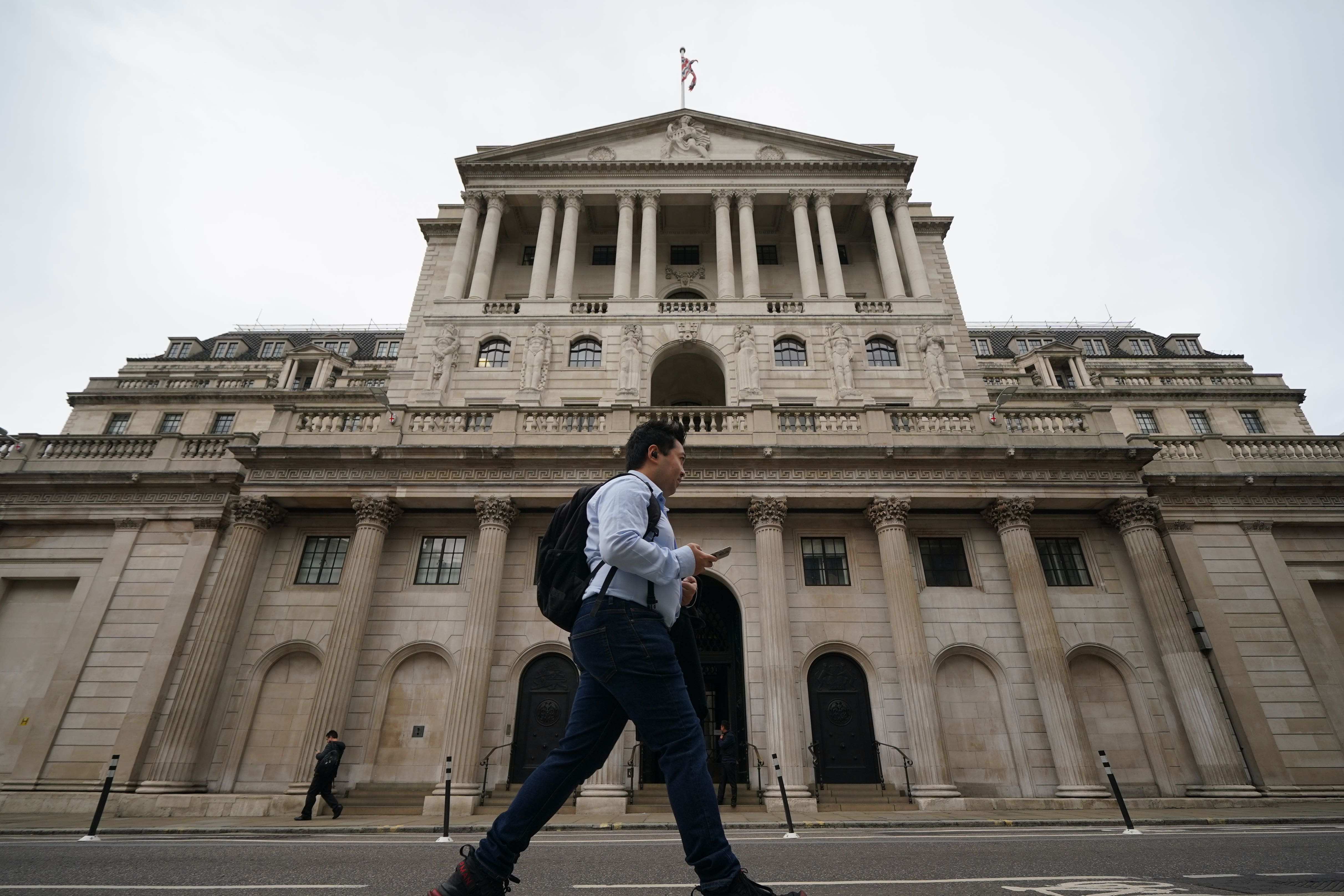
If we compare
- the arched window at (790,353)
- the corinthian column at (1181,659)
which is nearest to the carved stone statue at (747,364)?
the arched window at (790,353)

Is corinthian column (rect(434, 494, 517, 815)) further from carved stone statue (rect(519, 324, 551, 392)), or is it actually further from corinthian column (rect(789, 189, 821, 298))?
corinthian column (rect(789, 189, 821, 298))

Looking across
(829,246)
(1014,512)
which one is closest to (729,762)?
(1014,512)

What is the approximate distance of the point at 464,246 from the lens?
26422 mm

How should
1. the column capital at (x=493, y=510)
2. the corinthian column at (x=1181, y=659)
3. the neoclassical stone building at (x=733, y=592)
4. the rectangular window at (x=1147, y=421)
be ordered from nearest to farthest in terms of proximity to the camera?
1. the corinthian column at (x=1181, y=659)
2. the neoclassical stone building at (x=733, y=592)
3. the column capital at (x=493, y=510)
4. the rectangular window at (x=1147, y=421)

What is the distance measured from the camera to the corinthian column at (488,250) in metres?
25.6

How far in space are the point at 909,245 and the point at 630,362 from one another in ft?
42.6

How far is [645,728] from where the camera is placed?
10.2 feet

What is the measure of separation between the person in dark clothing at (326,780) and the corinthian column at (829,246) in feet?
71.5

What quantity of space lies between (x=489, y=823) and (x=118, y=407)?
132ft

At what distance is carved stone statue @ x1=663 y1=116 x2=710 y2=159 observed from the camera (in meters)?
29.1

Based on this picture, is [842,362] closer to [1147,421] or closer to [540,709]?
[540,709]

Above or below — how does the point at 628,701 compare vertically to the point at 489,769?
below

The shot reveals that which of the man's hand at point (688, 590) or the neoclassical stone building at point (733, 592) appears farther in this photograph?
the neoclassical stone building at point (733, 592)

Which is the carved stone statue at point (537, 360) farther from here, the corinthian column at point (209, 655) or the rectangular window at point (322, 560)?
the corinthian column at point (209, 655)
